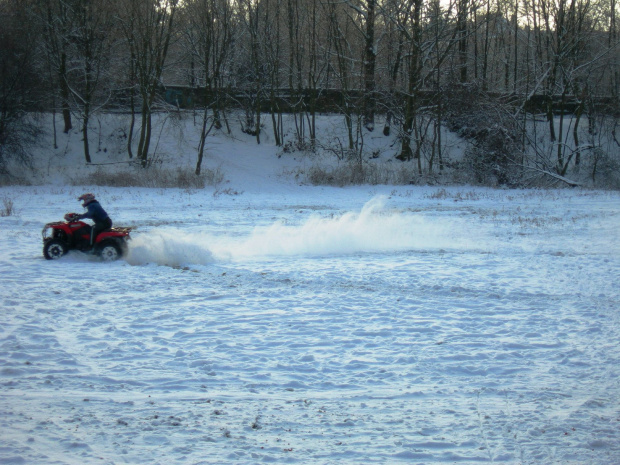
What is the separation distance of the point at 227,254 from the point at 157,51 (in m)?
26.9

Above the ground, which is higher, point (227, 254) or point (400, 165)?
point (400, 165)

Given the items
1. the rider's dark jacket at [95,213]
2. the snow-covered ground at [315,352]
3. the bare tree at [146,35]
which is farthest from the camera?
the bare tree at [146,35]

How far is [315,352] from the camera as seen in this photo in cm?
675

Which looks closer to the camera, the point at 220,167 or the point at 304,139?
the point at 220,167

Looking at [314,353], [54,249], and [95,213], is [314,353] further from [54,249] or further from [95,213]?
[54,249]

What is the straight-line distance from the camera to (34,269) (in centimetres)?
1112

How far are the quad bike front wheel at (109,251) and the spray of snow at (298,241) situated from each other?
293 millimetres

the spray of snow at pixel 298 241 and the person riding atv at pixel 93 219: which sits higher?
the person riding atv at pixel 93 219

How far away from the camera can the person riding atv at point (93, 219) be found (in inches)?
477

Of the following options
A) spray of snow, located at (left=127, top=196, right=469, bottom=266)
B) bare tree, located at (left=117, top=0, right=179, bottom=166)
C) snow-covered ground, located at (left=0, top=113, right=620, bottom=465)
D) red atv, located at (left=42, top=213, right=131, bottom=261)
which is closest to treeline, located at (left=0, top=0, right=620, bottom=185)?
bare tree, located at (left=117, top=0, right=179, bottom=166)

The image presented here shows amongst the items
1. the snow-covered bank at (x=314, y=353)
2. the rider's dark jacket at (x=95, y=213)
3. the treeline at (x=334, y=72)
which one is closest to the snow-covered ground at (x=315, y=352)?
the snow-covered bank at (x=314, y=353)

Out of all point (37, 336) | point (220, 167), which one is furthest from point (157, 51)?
point (37, 336)

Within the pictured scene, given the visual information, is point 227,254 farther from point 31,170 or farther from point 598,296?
point 31,170

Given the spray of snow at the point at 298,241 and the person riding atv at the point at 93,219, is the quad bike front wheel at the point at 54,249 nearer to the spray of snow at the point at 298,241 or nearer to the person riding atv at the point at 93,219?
→ the person riding atv at the point at 93,219
